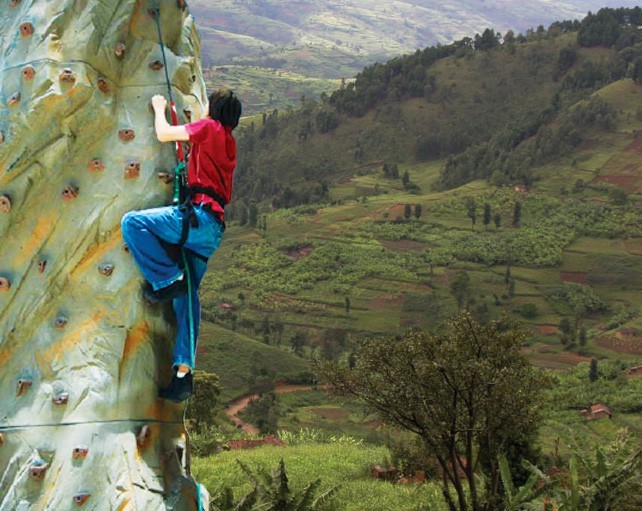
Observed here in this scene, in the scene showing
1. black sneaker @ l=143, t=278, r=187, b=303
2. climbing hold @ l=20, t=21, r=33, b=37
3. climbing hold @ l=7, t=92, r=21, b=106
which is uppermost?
climbing hold @ l=20, t=21, r=33, b=37

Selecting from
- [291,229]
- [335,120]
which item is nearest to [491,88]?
[335,120]

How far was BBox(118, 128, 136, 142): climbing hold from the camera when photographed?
6004 millimetres

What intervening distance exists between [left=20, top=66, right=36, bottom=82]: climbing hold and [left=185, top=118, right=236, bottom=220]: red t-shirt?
1.23m

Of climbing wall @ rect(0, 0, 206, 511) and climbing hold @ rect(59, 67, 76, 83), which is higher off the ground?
climbing hold @ rect(59, 67, 76, 83)

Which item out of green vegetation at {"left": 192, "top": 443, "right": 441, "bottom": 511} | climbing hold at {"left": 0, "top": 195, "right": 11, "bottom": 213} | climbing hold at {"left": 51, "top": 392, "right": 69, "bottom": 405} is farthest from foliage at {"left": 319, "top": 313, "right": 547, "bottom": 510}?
climbing hold at {"left": 0, "top": 195, "right": 11, "bottom": 213}

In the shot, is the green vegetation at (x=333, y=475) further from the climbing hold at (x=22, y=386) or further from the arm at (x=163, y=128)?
the arm at (x=163, y=128)

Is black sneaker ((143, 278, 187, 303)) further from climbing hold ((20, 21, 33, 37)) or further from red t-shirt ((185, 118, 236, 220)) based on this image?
climbing hold ((20, 21, 33, 37))

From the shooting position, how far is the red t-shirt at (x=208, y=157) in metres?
5.73

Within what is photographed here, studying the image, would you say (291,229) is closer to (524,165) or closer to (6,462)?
(524,165)

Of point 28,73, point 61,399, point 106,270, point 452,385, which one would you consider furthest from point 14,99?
point 452,385

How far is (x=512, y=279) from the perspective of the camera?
3206 inches

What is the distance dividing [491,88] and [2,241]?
451 feet

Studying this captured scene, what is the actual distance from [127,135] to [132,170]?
286 mm

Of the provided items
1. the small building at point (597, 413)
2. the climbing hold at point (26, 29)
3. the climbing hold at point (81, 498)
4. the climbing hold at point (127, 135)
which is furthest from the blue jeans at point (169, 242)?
the small building at point (597, 413)
